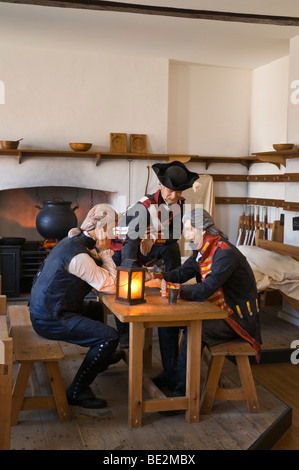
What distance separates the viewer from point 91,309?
13.3ft

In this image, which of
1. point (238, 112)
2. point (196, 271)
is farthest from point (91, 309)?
point (238, 112)

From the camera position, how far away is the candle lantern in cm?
322

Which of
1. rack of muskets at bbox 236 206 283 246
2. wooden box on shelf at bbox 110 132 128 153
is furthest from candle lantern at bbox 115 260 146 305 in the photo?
rack of muskets at bbox 236 206 283 246

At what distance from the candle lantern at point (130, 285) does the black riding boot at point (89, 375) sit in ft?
0.93

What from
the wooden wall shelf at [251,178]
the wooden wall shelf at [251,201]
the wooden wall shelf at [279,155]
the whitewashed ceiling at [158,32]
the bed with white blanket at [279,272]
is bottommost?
the bed with white blanket at [279,272]

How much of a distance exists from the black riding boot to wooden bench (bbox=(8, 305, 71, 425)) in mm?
182

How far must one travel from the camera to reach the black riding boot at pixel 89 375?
130 inches

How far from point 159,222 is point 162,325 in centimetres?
145

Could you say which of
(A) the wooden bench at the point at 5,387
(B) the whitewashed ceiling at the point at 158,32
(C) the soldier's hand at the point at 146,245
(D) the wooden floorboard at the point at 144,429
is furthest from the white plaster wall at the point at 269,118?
(A) the wooden bench at the point at 5,387

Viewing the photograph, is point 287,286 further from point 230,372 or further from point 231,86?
point 231,86

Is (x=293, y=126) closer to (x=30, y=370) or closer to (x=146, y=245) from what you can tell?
(x=146, y=245)

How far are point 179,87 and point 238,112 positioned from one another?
0.93 meters

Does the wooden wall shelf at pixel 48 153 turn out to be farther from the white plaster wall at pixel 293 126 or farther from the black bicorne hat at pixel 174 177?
the black bicorne hat at pixel 174 177

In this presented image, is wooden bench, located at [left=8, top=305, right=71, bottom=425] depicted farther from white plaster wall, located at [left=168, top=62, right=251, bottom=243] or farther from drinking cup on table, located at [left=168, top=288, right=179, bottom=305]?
white plaster wall, located at [left=168, top=62, right=251, bottom=243]
